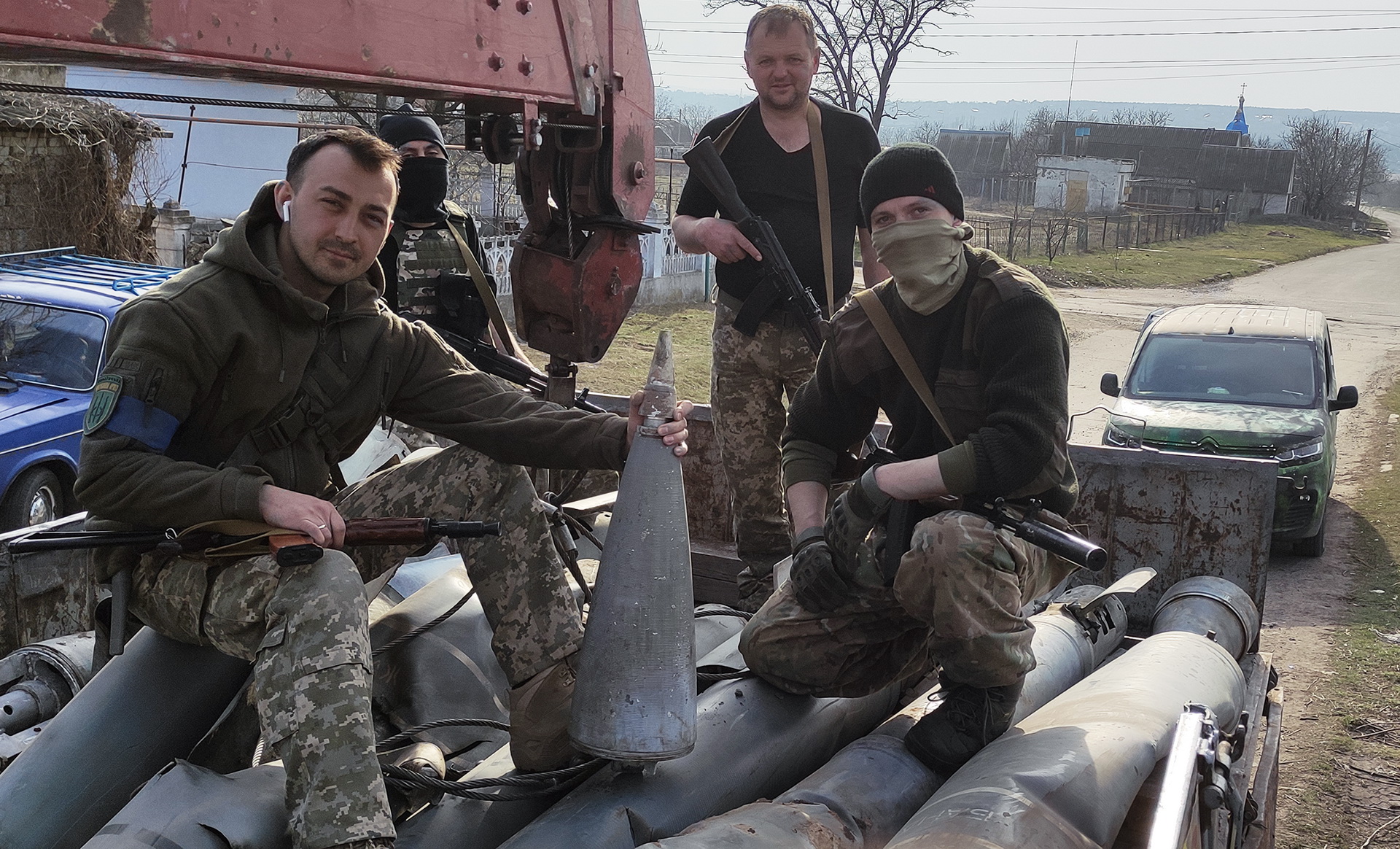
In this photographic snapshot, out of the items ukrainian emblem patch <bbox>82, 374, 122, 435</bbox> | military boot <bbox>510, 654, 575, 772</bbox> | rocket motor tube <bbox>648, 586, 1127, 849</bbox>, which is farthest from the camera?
military boot <bbox>510, 654, 575, 772</bbox>

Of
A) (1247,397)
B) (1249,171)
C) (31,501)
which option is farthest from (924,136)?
(31,501)

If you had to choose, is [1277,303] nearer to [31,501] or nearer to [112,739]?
[31,501]

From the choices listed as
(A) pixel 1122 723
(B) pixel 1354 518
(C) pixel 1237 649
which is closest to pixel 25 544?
(A) pixel 1122 723

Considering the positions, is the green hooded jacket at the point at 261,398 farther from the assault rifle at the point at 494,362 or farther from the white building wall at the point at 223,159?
the white building wall at the point at 223,159

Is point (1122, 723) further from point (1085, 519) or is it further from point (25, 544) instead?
point (25, 544)

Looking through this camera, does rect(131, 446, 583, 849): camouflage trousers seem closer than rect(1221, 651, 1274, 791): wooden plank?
Yes

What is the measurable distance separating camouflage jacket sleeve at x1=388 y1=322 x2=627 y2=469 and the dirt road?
352 cm

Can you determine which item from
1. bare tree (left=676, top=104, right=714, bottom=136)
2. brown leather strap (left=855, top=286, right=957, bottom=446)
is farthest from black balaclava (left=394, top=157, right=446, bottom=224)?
bare tree (left=676, top=104, right=714, bottom=136)

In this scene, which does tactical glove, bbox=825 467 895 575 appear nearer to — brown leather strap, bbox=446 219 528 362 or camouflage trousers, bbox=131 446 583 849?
camouflage trousers, bbox=131 446 583 849

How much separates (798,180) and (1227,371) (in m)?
6.83

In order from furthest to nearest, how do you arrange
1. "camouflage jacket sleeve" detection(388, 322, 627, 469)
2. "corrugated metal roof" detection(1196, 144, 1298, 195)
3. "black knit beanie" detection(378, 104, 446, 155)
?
"corrugated metal roof" detection(1196, 144, 1298, 195)
"black knit beanie" detection(378, 104, 446, 155)
"camouflage jacket sleeve" detection(388, 322, 627, 469)

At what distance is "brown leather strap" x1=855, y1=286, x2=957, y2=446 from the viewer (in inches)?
133

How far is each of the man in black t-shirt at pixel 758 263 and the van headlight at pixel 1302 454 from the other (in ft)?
18.6

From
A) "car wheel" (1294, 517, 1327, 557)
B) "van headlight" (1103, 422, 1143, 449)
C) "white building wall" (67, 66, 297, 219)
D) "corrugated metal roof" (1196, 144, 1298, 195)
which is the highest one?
"corrugated metal roof" (1196, 144, 1298, 195)
